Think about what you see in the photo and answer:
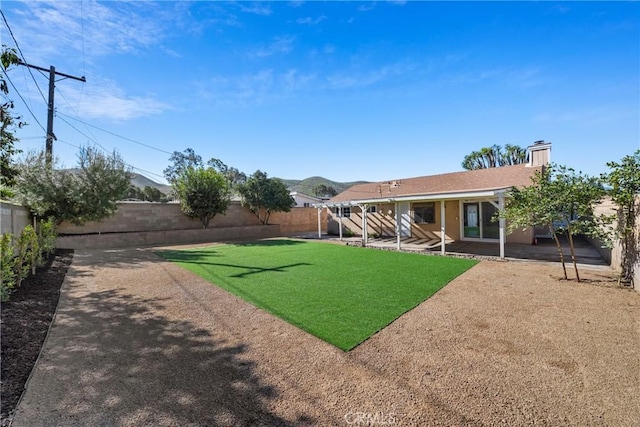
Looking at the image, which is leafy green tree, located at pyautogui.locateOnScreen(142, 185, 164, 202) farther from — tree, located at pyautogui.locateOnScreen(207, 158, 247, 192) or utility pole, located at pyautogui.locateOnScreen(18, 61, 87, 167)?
utility pole, located at pyautogui.locateOnScreen(18, 61, 87, 167)

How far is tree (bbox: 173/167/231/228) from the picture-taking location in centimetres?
1708

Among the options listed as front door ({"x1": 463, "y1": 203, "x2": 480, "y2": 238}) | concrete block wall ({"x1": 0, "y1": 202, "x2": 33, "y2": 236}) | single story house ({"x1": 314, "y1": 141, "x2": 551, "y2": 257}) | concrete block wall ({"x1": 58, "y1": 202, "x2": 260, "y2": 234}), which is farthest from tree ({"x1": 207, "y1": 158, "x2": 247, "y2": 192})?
front door ({"x1": 463, "y1": 203, "x2": 480, "y2": 238})

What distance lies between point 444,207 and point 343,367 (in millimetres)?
11244

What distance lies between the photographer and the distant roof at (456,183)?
13.0 meters

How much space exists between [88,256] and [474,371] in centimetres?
1342

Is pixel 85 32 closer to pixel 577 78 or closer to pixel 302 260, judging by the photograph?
pixel 302 260

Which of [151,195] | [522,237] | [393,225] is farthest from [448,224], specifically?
[151,195]

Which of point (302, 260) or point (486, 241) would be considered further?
point (486, 241)

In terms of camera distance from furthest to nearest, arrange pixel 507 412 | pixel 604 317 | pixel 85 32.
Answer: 1. pixel 85 32
2. pixel 604 317
3. pixel 507 412

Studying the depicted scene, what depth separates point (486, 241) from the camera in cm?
1363

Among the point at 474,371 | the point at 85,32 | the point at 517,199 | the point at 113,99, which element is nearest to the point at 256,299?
the point at 474,371

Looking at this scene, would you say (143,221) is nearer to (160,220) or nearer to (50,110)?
(160,220)

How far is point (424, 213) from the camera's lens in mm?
15984

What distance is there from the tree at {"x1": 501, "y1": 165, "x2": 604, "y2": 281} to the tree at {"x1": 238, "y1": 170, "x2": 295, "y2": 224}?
48.1 feet
